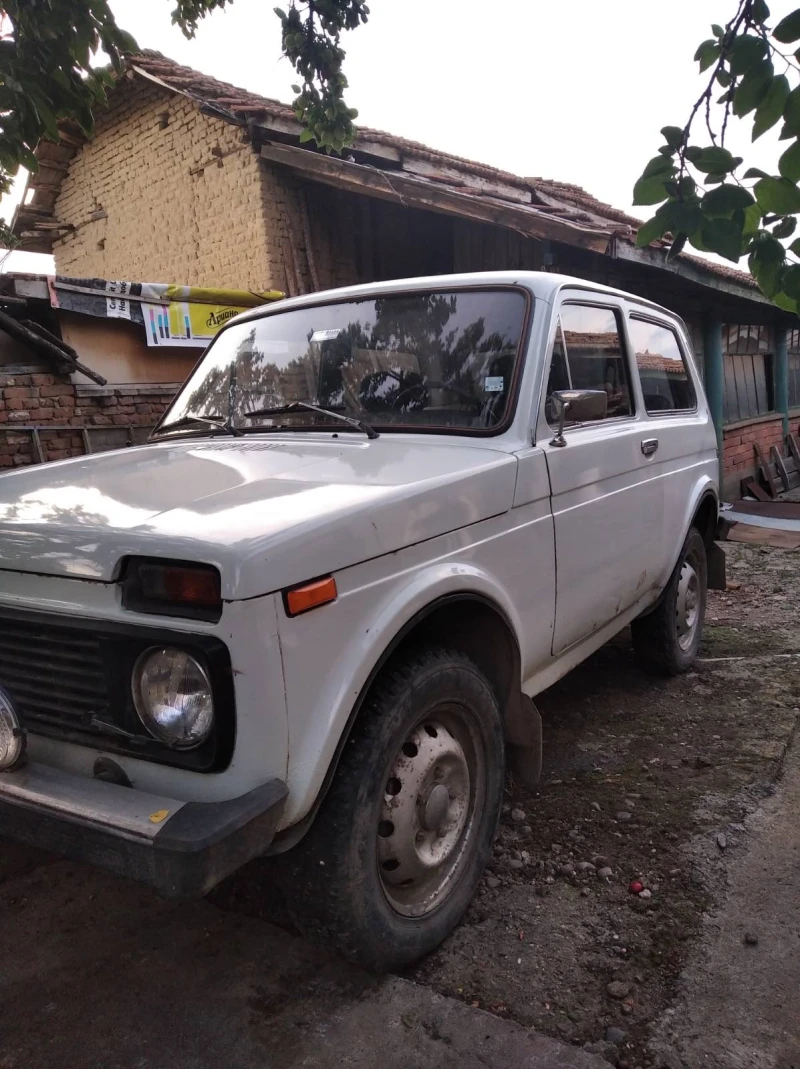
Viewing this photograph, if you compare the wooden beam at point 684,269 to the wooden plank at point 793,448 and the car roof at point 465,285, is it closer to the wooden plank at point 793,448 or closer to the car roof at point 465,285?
the car roof at point 465,285

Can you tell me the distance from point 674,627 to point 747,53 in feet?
9.20

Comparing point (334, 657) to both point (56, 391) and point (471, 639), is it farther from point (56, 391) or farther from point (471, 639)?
point (56, 391)

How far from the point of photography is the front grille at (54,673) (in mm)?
1812

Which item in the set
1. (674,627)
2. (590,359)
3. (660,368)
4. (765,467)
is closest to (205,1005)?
(590,359)

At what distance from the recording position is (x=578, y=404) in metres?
2.65

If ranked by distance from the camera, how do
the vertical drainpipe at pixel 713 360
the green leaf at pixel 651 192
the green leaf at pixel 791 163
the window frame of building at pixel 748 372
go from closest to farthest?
the green leaf at pixel 791 163 → the green leaf at pixel 651 192 → the vertical drainpipe at pixel 713 360 → the window frame of building at pixel 748 372

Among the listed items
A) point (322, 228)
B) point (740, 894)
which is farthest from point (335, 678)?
point (322, 228)

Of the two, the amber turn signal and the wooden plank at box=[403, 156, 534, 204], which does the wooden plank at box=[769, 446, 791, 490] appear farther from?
the amber turn signal

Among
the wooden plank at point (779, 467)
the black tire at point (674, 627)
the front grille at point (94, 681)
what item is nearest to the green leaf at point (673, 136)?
the front grille at point (94, 681)

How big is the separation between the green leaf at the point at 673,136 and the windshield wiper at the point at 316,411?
4.04ft

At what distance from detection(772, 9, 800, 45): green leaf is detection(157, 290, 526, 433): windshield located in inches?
42.8

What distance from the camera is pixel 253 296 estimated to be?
7766 mm

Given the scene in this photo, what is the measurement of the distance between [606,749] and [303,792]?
219cm

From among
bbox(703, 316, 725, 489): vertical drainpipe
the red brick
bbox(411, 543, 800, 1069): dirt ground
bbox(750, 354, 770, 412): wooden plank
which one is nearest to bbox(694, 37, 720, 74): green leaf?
bbox(411, 543, 800, 1069): dirt ground
